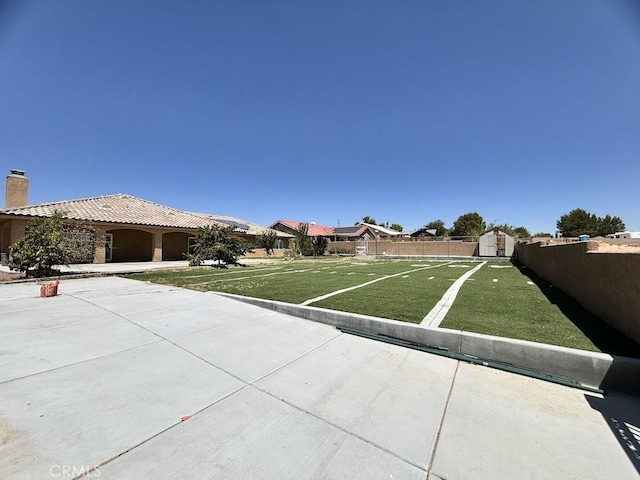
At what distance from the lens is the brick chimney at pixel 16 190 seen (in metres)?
18.2

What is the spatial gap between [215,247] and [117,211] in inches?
365

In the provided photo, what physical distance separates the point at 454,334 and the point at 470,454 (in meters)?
2.31

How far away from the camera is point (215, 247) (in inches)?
666

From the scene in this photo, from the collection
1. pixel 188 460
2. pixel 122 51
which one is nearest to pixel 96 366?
pixel 188 460

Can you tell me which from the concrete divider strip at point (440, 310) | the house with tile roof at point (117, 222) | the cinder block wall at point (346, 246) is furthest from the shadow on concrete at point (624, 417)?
the cinder block wall at point (346, 246)

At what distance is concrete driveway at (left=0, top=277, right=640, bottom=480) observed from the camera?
2.03 meters

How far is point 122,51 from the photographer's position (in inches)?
387

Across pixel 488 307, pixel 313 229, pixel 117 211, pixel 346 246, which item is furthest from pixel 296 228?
pixel 488 307

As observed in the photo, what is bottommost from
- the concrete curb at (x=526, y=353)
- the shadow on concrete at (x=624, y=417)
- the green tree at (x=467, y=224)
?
the shadow on concrete at (x=624, y=417)

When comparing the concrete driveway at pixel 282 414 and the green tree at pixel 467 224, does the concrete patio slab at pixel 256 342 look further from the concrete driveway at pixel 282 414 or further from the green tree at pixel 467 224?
the green tree at pixel 467 224

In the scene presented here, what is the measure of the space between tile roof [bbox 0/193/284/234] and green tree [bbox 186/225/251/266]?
149 inches

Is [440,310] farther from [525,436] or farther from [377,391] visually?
[525,436]

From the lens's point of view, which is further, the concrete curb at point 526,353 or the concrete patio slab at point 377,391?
the concrete curb at point 526,353

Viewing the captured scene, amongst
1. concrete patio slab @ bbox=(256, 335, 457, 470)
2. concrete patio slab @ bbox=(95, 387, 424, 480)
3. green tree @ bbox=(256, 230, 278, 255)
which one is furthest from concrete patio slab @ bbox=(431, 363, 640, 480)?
green tree @ bbox=(256, 230, 278, 255)
